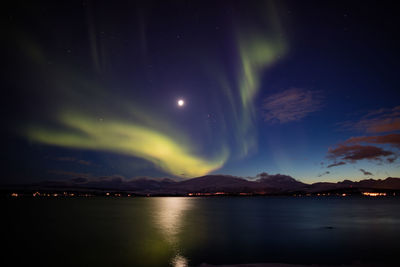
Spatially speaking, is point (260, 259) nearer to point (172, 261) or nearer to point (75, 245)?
point (172, 261)

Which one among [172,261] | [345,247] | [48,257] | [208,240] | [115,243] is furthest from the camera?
[208,240]

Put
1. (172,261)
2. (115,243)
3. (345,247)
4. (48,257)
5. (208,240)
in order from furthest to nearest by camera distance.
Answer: (208,240) < (115,243) < (345,247) < (48,257) < (172,261)

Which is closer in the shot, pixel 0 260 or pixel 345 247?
pixel 0 260

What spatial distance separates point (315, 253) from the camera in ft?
99.5

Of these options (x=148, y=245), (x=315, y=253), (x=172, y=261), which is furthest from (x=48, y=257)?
(x=315, y=253)

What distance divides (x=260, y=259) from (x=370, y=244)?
65.8ft

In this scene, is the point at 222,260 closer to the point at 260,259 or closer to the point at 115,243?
the point at 260,259

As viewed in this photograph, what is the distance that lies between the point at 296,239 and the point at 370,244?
9900mm

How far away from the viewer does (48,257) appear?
94.7 ft

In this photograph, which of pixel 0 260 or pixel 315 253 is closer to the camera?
pixel 0 260

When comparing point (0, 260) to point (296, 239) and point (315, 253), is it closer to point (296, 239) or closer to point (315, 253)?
point (315, 253)

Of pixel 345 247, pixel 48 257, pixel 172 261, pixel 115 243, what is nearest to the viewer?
pixel 172 261

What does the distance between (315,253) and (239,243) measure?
1030 cm

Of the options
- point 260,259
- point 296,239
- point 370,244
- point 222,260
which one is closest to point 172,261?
point 222,260
